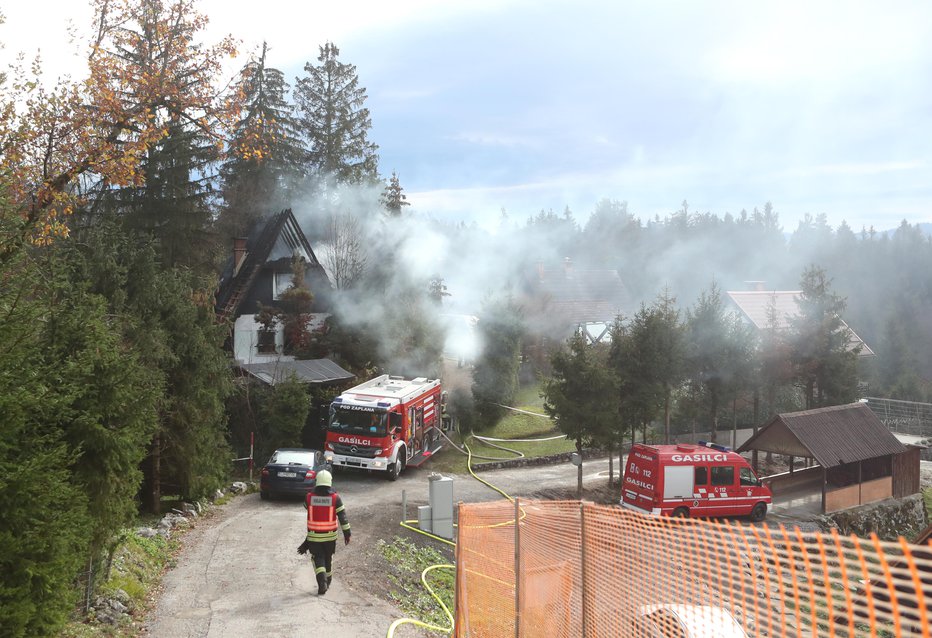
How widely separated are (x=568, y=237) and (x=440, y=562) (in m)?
121

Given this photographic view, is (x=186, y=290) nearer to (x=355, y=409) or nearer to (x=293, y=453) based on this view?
(x=293, y=453)

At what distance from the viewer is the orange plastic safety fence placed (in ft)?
10.6

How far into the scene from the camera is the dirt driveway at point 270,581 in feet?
28.7

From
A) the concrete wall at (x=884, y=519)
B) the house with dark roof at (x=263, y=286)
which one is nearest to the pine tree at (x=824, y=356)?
the concrete wall at (x=884, y=519)

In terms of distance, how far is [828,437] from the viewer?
2194 centimetres

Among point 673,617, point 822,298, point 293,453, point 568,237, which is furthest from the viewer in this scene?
point 568,237

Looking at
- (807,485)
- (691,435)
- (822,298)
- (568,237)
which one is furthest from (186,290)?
(568,237)

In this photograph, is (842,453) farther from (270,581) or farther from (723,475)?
(270,581)

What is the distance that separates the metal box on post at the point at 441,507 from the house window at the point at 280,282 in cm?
2045

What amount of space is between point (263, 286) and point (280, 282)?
83 cm

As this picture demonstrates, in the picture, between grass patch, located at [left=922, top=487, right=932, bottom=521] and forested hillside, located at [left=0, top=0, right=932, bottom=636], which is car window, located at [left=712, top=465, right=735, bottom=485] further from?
grass patch, located at [left=922, top=487, right=932, bottom=521]

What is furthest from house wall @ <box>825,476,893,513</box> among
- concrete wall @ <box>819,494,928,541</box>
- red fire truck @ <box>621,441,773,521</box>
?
red fire truck @ <box>621,441,773,521</box>

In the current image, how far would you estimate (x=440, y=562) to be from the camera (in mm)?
13852

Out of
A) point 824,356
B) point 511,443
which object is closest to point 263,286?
point 511,443
